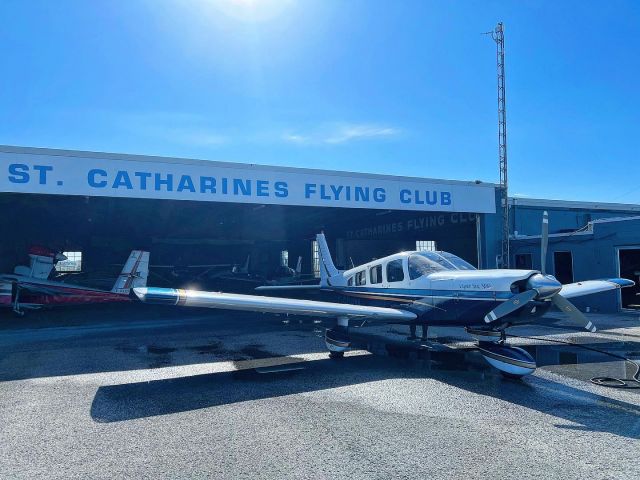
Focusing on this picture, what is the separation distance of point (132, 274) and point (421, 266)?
1369 centimetres

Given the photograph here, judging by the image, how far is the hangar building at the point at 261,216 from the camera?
44.2 feet

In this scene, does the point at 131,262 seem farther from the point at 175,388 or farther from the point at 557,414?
the point at 557,414

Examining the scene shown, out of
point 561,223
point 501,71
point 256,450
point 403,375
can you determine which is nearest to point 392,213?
point 501,71

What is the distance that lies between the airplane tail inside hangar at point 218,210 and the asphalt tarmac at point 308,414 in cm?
512

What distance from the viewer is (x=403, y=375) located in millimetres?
8086

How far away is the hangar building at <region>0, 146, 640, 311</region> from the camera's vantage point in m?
13.5

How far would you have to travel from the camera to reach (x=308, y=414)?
588cm

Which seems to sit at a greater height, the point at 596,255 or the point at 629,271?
the point at 596,255

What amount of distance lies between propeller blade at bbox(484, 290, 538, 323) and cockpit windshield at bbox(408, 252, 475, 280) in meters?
2.03

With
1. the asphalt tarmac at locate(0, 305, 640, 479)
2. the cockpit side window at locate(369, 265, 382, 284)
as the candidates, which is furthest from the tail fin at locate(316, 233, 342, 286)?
the asphalt tarmac at locate(0, 305, 640, 479)

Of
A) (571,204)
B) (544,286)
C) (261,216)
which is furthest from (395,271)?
(571,204)

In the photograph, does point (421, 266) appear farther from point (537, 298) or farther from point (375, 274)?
point (537, 298)

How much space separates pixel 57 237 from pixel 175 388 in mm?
24976

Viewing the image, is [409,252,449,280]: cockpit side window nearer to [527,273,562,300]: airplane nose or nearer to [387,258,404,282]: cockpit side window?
[387,258,404,282]: cockpit side window
